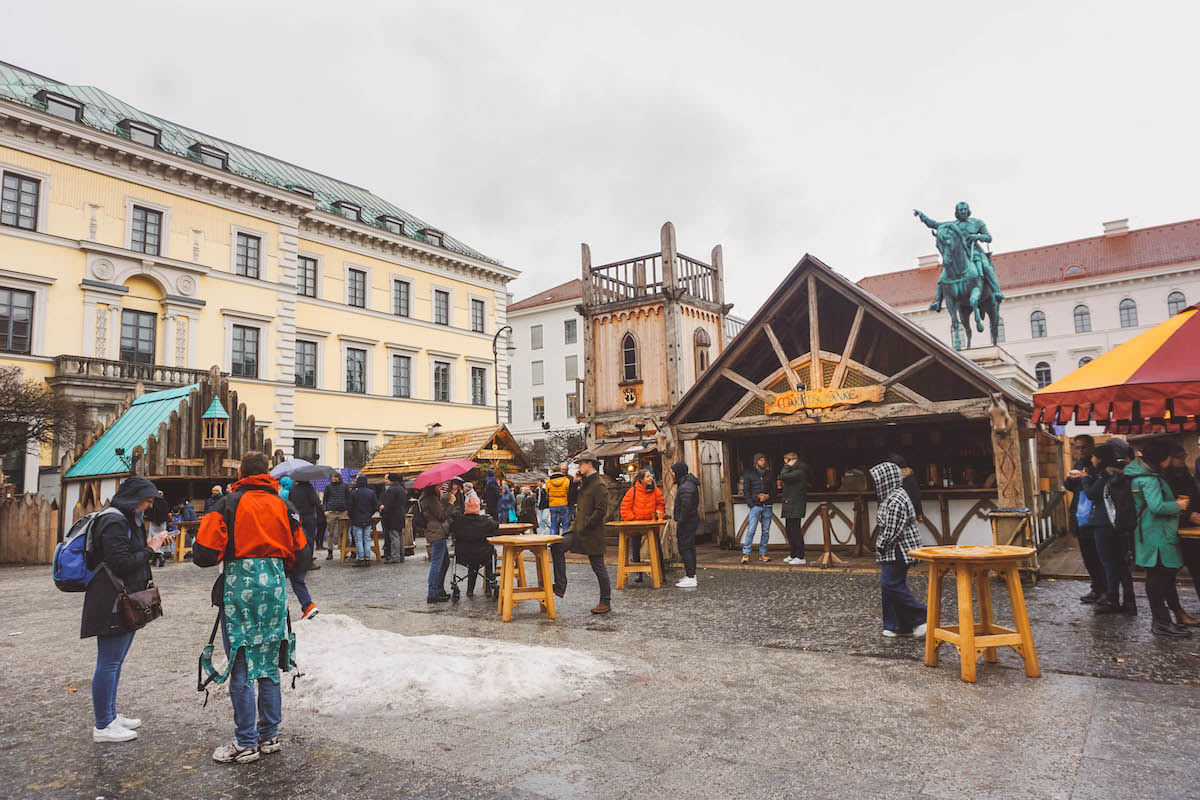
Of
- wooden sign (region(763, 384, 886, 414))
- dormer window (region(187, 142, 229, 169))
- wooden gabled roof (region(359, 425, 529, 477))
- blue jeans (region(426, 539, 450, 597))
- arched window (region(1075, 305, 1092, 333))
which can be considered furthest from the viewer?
arched window (region(1075, 305, 1092, 333))

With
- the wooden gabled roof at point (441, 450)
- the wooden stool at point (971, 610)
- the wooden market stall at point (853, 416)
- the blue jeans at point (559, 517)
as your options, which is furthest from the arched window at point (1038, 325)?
the wooden stool at point (971, 610)

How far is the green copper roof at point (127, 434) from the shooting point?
1770 centimetres

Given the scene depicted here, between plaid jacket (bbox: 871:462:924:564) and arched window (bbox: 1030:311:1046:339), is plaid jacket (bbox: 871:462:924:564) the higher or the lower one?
the lower one

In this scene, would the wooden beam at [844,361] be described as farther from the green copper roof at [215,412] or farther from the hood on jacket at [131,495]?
the green copper roof at [215,412]

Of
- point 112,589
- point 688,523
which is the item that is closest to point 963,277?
point 688,523

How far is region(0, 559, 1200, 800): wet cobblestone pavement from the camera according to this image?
13.0 feet

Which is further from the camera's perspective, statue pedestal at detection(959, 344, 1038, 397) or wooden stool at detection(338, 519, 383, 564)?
statue pedestal at detection(959, 344, 1038, 397)

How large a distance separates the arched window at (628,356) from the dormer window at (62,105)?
21144 mm

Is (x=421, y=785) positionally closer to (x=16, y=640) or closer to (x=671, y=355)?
(x=16, y=640)

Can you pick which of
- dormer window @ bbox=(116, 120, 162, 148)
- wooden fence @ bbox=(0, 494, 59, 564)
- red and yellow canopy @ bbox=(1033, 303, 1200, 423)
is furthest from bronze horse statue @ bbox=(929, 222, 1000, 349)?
dormer window @ bbox=(116, 120, 162, 148)

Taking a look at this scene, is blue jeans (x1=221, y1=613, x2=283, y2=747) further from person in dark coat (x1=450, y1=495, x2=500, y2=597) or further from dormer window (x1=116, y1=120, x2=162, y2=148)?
dormer window (x1=116, y1=120, x2=162, y2=148)

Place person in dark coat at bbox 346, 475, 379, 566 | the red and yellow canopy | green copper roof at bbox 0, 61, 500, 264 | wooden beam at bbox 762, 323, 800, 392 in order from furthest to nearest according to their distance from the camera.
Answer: green copper roof at bbox 0, 61, 500, 264, person in dark coat at bbox 346, 475, 379, 566, wooden beam at bbox 762, 323, 800, 392, the red and yellow canopy

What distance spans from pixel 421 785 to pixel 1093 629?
6405 mm

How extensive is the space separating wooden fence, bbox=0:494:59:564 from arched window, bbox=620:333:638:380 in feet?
47.1
